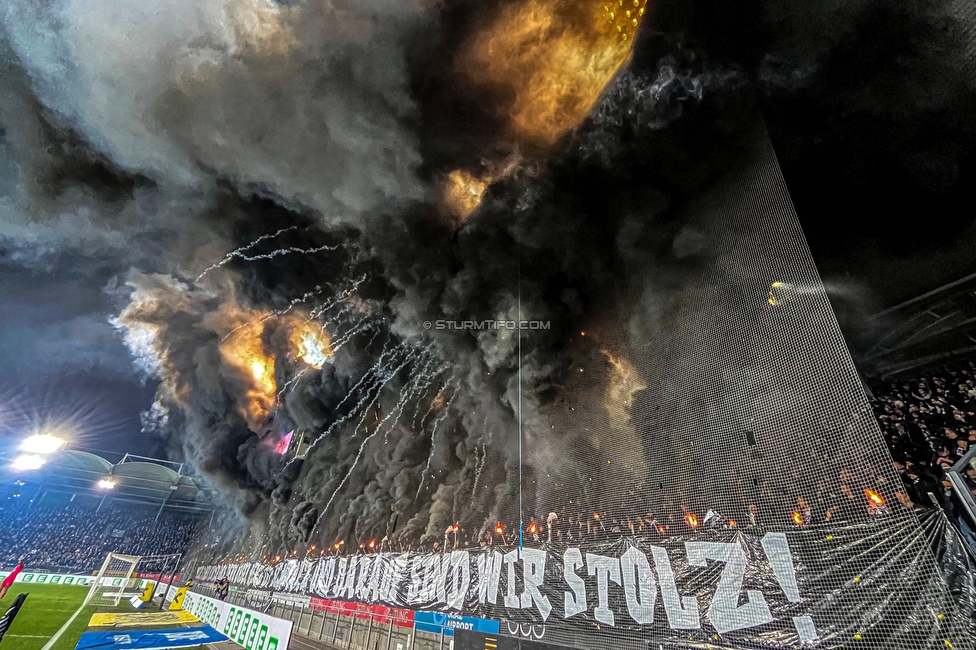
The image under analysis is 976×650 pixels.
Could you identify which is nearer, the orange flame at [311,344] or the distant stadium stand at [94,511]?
the orange flame at [311,344]

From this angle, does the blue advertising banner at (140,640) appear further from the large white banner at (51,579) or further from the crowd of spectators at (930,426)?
the large white banner at (51,579)

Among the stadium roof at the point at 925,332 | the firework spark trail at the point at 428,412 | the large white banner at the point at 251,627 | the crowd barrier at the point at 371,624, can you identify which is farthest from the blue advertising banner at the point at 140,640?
the stadium roof at the point at 925,332

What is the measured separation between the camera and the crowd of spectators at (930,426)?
182 inches

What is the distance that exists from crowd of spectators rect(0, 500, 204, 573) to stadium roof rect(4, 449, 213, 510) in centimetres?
252

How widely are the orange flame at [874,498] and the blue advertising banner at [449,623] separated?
7930 millimetres

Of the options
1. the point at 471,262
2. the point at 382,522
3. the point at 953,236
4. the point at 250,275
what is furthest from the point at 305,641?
the point at 953,236

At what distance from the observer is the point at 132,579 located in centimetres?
2816

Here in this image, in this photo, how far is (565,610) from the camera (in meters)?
7.93

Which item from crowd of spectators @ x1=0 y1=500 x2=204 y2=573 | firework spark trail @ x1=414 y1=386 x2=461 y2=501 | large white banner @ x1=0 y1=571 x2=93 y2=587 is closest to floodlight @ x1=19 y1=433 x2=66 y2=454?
large white banner @ x1=0 y1=571 x2=93 y2=587

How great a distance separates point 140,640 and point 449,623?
729cm

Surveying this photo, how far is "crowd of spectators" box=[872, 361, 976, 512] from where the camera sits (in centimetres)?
463

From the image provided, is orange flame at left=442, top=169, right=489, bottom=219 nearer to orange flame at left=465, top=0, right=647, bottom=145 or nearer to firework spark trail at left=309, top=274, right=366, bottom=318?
orange flame at left=465, top=0, right=647, bottom=145

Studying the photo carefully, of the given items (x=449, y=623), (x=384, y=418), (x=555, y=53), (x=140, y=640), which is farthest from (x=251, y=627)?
(x=384, y=418)

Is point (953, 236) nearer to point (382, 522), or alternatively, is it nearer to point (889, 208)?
point (889, 208)
